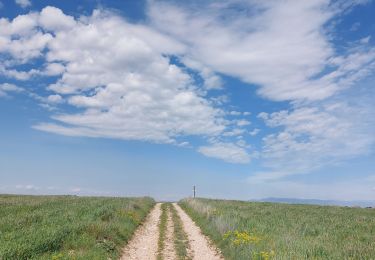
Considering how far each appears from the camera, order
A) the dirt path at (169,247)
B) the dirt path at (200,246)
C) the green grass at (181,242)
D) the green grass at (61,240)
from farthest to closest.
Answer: the dirt path at (200,246) → the green grass at (181,242) → the dirt path at (169,247) → the green grass at (61,240)

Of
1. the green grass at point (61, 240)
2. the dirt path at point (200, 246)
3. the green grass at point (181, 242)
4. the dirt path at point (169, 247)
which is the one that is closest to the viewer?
the green grass at point (61, 240)

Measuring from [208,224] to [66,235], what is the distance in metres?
12.6

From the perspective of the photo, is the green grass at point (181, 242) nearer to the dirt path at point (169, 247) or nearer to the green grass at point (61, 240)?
the dirt path at point (169, 247)

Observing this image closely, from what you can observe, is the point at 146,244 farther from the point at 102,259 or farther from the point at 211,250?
the point at 102,259

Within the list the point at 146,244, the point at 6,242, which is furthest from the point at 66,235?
the point at 146,244

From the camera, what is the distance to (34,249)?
1388cm

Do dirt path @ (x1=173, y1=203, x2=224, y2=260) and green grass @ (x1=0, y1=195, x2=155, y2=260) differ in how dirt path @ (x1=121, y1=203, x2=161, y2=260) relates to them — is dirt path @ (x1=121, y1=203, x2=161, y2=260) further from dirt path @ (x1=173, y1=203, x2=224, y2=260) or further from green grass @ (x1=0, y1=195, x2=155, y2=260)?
dirt path @ (x1=173, y1=203, x2=224, y2=260)

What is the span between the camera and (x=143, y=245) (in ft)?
70.1

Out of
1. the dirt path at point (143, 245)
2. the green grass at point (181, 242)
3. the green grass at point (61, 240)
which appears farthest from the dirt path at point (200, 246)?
the green grass at point (61, 240)

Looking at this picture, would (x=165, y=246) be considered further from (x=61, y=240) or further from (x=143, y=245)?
(x=61, y=240)

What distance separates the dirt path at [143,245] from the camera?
60.6 feet

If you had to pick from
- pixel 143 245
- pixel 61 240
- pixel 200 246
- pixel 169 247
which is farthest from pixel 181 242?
pixel 61 240

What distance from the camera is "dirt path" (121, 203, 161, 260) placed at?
18484 millimetres

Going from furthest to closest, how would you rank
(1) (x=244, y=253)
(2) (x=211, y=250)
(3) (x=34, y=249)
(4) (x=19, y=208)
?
(4) (x=19, y=208), (2) (x=211, y=250), (1) (x=244, y=253), (3) (x=34, y=249)
